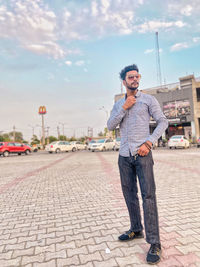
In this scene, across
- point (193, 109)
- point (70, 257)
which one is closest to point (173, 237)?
point (70, 257)

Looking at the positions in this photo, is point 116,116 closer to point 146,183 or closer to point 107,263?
point 146,183

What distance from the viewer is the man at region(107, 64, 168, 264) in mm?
2434

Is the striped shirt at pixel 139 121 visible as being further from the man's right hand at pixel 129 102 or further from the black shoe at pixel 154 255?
the black shoe at pixel 154 255

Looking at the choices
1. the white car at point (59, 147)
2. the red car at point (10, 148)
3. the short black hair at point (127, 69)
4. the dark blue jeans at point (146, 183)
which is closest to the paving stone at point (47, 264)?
the dark blue jeans at point (146, 183)

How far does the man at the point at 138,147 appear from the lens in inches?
95.8

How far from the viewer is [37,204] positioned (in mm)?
4801

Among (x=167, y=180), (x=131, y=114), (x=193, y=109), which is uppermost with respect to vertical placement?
(x=193, y=109)

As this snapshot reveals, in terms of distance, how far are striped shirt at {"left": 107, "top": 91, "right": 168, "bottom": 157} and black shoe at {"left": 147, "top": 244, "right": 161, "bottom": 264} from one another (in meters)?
0.99

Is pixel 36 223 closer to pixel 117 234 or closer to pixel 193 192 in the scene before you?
pixel 117 234

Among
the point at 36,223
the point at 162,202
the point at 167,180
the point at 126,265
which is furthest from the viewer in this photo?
the point at 167,180

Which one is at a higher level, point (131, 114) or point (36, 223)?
point (131, 114)

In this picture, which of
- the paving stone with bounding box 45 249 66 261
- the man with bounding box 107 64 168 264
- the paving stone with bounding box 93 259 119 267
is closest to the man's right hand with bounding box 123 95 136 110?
the man with bounding box 107 64 168 264

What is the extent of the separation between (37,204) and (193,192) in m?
3.46

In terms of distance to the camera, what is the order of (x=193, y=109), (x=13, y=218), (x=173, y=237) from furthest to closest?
(x=193, y=109), (x=13, y=218), (x=173, y=237)
